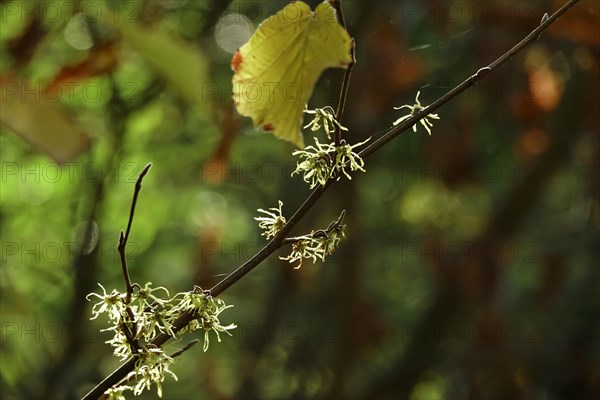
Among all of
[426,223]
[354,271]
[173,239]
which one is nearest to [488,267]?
[354,271]

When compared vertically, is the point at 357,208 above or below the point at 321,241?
below

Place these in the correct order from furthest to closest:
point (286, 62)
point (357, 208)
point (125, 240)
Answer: point (357, 208) < point (286, 62) < point (125, 240)

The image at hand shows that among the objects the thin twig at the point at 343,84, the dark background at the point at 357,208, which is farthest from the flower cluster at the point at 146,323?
the dark background at the point at 357,208

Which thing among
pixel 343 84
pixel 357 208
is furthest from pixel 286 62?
pixel 357 208

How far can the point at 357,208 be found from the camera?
80.7 inches

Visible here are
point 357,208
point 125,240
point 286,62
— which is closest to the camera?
point 125,240

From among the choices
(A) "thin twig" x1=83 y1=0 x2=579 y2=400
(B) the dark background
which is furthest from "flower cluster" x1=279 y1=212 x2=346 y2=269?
(B) the dark background

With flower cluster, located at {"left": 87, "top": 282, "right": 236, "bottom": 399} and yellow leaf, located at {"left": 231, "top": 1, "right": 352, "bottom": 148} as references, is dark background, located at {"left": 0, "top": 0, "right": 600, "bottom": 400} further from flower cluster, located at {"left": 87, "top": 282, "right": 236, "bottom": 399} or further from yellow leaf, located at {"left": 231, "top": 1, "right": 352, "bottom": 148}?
flower cluster, located at {"left": 87, "top": 282, "right": 236, "bottom": 399}

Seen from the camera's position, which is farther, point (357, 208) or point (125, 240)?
point (357, 208)

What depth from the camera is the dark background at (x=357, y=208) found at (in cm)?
186

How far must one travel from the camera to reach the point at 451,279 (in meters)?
2.36

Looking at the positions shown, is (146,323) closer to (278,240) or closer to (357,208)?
(278,240)

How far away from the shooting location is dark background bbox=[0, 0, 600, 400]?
1.86 meters

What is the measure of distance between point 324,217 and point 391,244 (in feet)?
1.52
